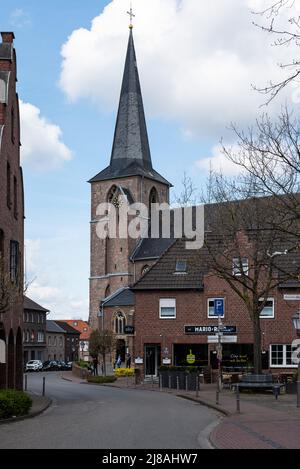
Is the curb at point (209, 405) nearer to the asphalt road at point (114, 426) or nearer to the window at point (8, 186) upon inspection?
the asphalt road at point (114, 426)

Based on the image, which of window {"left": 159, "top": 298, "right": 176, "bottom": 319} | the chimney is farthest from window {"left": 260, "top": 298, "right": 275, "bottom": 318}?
the chimney

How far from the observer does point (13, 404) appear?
803 inches

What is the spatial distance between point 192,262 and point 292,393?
7419 millimetres

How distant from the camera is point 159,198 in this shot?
97.8 m

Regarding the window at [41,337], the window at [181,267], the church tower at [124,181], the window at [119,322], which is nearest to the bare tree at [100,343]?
the window at [181,267]

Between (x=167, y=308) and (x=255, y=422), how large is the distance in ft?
87.2

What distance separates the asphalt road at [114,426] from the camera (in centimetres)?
1404

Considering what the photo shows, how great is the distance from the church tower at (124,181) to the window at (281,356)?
4808cm

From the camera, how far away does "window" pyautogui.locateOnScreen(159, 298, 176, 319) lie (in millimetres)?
44844

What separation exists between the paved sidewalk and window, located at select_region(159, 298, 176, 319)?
13469mm

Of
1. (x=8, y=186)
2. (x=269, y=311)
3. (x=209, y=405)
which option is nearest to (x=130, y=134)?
(x=269, y=311)

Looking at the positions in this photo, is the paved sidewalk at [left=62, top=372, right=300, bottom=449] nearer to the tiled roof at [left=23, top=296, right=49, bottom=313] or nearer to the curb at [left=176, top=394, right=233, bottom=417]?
the curb at [left=176, top=394, right=233, bottom=417]

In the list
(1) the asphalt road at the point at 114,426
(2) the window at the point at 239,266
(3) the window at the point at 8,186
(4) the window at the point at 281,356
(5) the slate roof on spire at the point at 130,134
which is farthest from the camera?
(5) the slate roof on spire at the point at 130,134
